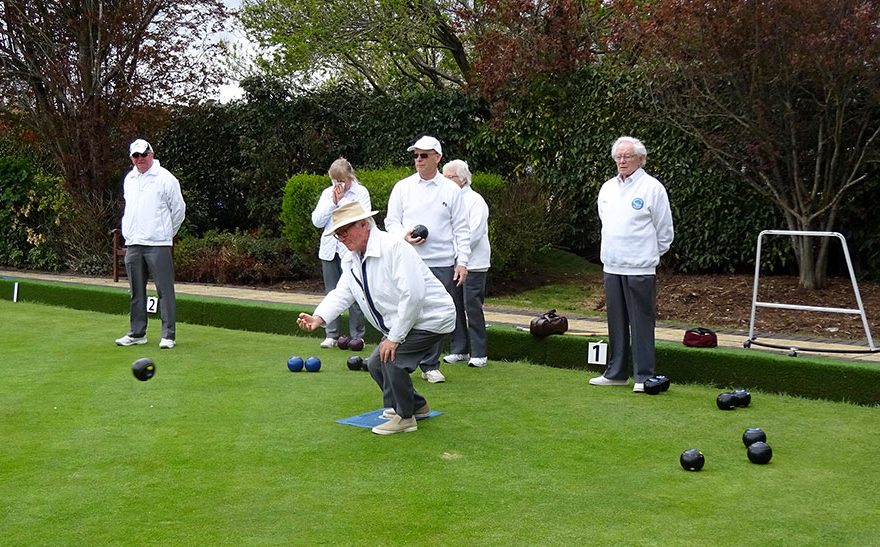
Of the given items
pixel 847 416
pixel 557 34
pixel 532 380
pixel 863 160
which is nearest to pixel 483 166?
pixel 557 34

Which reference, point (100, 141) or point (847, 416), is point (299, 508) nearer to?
point (847, 416)

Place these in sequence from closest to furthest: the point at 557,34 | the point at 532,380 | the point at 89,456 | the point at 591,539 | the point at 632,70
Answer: the point at 591,539
the point at 89,456
the point at 532,380
the point at 632,70
the point at 557,34

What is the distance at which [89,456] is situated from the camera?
4.86 m

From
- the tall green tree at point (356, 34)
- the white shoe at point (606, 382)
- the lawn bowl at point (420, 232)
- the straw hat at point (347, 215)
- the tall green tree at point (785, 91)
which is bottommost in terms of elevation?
the white shoe at point (606, 382)

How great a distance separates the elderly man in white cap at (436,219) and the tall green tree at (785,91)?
4137mm

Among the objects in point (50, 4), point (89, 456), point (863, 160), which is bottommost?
point (89, 456)

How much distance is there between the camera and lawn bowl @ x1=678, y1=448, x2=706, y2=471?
181 inches

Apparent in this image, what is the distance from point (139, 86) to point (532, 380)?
9594 mm

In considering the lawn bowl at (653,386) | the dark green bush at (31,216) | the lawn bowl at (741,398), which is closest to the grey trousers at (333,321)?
the lawn bowl at (653,386)

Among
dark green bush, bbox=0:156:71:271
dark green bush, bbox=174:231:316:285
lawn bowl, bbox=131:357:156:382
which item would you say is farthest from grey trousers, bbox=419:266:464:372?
dark green bush, bbox=0:156:71:271

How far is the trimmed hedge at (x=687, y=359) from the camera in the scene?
6250mm

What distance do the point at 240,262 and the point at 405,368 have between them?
8.41 meters

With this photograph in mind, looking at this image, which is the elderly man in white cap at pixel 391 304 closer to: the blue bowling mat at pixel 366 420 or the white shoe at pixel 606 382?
the blue bowling mat at pixel 366 420

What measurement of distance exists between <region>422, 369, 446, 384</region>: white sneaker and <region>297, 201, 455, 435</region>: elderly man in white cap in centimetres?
112
